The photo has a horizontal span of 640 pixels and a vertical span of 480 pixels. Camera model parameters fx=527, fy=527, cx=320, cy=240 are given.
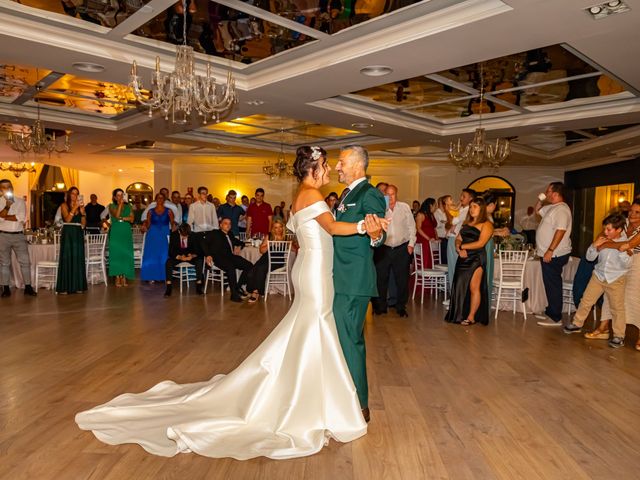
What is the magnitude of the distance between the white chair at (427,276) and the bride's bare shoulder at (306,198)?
5.06m

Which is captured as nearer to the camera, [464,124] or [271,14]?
[271,14]

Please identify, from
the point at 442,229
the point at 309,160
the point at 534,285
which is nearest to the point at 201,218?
the point at 442,229

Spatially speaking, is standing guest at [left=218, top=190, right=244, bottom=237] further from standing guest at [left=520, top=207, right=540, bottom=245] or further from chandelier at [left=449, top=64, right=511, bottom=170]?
standing guest at [left=520, top=207, right=540, bottom=245]

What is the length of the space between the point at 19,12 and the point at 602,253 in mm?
6145

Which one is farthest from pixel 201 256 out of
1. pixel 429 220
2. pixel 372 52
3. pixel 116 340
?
pixel 372 52

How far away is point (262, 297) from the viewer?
7.98 metres

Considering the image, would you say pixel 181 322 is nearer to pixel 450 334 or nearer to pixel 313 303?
pixel 450 334

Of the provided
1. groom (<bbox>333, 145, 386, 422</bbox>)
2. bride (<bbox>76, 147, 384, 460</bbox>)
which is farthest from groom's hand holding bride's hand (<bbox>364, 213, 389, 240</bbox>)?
groom (<bbox>333, 145, 386, 422</bbox>)

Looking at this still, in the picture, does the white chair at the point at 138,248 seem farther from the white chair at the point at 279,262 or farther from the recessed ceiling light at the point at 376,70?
the recessed ceiling light at the point at 376,70

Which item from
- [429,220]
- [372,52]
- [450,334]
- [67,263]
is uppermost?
[372,52]

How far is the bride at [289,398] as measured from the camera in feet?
9.32

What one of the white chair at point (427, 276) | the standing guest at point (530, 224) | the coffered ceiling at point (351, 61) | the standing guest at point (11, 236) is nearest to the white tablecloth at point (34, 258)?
the standing guest at point (11, 236)

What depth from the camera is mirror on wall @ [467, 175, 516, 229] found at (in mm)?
17234

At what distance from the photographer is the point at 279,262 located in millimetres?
7957
